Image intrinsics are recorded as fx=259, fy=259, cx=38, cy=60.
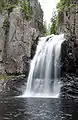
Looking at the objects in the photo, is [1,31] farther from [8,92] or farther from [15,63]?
[8,92]

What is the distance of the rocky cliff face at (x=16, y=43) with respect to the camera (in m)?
39.2

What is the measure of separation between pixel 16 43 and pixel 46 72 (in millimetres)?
7225

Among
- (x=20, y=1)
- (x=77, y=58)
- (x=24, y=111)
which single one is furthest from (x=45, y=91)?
(x=20, y=1)

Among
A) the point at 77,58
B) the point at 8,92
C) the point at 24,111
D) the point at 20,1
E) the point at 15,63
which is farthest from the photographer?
the point at 20,1

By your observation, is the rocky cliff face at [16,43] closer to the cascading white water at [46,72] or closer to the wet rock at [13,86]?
the cascading white water at [46,72]

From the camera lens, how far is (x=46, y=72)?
117 feet

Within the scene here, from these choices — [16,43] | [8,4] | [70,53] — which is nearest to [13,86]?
[16,43]

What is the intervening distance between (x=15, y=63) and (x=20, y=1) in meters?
12.0

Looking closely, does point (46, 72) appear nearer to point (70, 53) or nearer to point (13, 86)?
point (70, 53)

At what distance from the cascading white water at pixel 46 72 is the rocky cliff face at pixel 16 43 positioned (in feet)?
5.58

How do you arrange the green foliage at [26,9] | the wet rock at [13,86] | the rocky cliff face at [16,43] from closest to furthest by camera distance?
the wet rock at [13,86], the rocky cliff face at [16,43], the green foliage at [26,9]

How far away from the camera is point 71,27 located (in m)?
38.4

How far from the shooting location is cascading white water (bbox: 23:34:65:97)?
34.4 meters

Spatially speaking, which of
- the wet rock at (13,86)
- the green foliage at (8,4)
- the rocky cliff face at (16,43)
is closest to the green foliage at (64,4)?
the rocky cliff face at (16,43)
